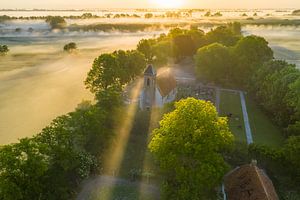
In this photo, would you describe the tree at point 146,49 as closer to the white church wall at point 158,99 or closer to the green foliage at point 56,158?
the white church wall at point 158,99

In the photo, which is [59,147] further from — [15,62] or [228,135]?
[15,62]

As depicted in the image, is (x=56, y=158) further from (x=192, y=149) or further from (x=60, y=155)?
(x=192, y=149)

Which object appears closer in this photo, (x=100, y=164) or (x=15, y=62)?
(x=100, y=164)

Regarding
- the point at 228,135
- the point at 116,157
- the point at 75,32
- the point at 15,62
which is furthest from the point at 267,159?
the point at 75,32

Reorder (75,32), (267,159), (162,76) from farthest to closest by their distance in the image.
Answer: (75,32) → (162,76) → (267,159)

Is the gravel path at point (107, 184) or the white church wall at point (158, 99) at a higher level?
the white church wall at point (158, 99)

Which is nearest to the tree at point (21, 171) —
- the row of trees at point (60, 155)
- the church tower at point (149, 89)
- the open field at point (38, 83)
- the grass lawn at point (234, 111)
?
the row of trees at point (60, 155)

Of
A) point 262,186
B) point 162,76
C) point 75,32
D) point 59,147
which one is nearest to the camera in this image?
point 262,186
